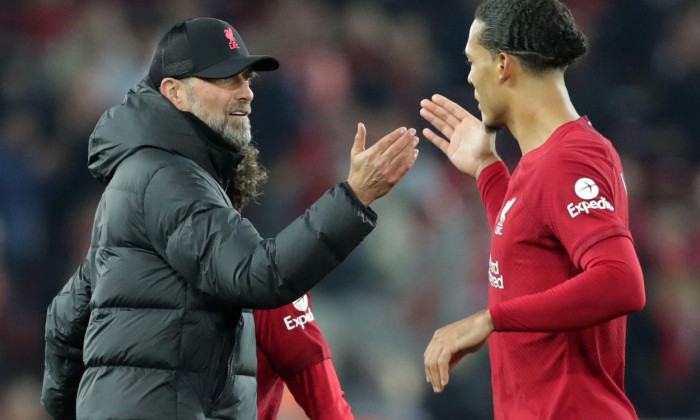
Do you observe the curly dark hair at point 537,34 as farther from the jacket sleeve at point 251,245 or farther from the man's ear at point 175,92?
the man's ear at point 175,92

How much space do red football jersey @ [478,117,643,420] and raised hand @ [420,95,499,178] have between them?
0.52 metres

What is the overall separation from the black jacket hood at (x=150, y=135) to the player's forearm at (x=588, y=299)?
875 millimetres

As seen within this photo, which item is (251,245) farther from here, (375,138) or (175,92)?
(375,138)

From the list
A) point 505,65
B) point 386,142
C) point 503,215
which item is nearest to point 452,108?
point 505,65

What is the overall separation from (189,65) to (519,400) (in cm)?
123

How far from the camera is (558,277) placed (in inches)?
93.8

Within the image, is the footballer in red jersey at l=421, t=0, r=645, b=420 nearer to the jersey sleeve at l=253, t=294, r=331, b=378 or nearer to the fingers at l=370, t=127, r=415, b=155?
the fingers at l=370, t=127, r=415, b=155

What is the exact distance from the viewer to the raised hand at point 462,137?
3053mm

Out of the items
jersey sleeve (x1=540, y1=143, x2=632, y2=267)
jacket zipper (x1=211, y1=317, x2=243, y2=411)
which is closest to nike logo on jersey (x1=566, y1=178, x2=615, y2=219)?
jersey sleeve (x1=540, y1=143, x2=632, y2=267)

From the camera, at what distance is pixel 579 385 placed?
2.36 meters

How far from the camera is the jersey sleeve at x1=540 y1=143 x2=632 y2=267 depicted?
7.29 feet

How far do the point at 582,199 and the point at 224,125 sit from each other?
1.00m

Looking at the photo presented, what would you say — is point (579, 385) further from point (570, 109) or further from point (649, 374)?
point (649, 374)

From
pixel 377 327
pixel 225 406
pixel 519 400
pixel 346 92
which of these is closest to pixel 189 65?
pixel 225 406
